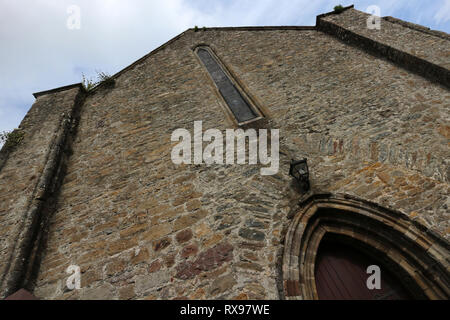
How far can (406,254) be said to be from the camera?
304 centimetres

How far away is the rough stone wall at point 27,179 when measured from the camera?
3.40 metres

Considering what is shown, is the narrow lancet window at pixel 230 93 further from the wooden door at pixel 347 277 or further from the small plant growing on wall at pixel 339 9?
the small plant growing on wall at pixel 339 9

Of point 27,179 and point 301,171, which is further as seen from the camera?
point 27,179

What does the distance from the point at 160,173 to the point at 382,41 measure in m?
5.73

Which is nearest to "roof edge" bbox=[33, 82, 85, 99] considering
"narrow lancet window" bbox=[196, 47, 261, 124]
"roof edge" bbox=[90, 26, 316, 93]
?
"roof edge" bbox=[90, 26, 316, 93]

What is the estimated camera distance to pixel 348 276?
3223 millimetres

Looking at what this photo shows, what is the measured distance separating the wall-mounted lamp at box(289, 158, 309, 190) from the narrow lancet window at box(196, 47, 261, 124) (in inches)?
74.6

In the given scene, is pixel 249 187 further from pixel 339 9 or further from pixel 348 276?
pixel 339 9

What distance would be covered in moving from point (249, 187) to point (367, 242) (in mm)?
1645

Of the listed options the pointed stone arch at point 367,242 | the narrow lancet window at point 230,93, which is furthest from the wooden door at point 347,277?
the narrow lancet window at point 230,93

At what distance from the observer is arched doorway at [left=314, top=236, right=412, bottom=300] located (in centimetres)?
304

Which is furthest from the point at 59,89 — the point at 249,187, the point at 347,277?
the point at 347,277

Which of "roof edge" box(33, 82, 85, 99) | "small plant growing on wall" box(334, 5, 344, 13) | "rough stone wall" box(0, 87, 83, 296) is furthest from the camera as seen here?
"small plant growing on wall" box(334, 5, 344, 13)

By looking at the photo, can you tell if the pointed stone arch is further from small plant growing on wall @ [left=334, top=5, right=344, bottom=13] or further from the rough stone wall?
small plant growing on wall @ [left=334, top=5, right=344, bottom=13]
